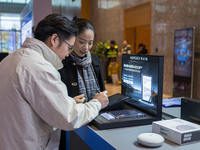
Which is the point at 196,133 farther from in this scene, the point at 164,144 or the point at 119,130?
the point at 119,130

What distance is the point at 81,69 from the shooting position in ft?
7.95

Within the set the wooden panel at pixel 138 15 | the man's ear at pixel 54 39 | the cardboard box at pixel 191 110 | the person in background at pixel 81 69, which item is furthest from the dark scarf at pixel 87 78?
the wooden panel at pixel 138 15

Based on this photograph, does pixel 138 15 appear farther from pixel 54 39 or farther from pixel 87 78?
pixel 54 39

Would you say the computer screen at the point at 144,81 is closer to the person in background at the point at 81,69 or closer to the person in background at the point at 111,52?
the person in background at the point at 81,69

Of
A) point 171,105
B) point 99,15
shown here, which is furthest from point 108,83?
point 171,105

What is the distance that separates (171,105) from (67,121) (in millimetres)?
1241

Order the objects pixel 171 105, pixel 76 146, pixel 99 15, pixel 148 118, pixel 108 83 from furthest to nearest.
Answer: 1. pixel 99 15
2. pixel 108 83
3. pixel 171 105
4. pixel 76 146
5. pixel 148 118

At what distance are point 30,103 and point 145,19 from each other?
863cm

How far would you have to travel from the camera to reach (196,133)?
4.64ft

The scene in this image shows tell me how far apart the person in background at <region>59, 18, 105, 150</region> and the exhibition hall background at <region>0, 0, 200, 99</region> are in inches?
111

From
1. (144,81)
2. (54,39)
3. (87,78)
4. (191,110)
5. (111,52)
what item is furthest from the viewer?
(111,52)

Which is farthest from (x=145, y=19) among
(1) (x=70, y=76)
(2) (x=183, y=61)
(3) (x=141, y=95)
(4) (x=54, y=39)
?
(4) (x=54, y=39)

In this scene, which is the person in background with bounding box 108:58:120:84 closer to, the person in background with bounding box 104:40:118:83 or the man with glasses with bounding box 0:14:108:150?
the person in background with bounding box 104:40:118:83

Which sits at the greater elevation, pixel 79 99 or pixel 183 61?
pixel 183 61
